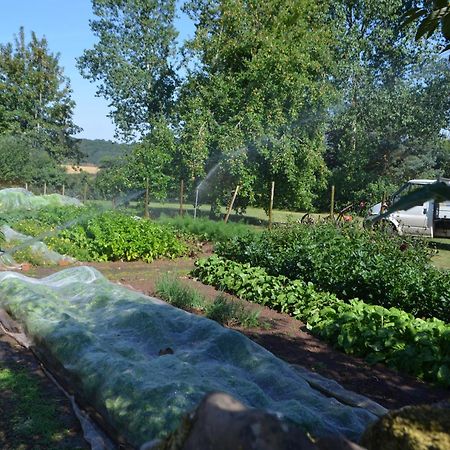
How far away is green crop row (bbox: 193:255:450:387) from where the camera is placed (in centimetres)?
526

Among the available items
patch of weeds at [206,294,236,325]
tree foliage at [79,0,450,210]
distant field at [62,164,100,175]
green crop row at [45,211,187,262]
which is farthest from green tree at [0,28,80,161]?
patch of weeds at [206,294,236,325]

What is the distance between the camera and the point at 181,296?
724cm

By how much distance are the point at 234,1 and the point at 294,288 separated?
14.1 metres

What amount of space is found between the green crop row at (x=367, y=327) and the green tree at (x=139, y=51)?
1893cm

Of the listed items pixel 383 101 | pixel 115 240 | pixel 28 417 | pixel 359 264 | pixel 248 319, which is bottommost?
pixel 28 417

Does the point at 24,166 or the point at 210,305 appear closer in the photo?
the point at 210,305

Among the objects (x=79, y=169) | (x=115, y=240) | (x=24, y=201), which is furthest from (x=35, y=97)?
(x=115, y=240)

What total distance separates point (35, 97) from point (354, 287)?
3009 cm

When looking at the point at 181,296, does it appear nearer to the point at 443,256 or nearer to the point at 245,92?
the point at 443,256

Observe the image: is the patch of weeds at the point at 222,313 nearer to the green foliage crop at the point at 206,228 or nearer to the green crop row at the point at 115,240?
the green crop row at the point at 115,240

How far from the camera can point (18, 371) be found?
4824mm

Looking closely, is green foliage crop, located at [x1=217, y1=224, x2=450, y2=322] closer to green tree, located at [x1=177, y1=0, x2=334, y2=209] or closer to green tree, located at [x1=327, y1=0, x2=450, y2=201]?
green tree, located at [x1=177, y1=0, x2=334, y2=209]

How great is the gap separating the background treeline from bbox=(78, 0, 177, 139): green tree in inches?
1.9

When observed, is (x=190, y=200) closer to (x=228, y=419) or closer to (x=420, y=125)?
(x=420, y=125)
